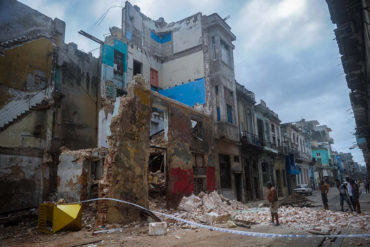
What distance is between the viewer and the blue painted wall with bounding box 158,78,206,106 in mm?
19766

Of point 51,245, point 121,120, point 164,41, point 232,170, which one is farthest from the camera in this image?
point 164,41

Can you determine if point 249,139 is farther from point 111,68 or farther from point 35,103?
point 35,103

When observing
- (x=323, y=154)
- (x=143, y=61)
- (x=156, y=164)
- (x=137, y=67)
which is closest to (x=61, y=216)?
(x=156, y=164)

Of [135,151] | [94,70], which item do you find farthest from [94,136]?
[135,151]

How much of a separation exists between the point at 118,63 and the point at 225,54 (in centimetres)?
872

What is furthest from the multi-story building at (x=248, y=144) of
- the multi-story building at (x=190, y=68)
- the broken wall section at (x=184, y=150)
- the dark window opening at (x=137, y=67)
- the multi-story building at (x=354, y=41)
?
the multi-story building at (x=354, y=41)

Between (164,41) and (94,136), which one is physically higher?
(164,41)

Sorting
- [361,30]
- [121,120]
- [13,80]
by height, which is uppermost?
[13,80]

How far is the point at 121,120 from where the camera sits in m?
10.5

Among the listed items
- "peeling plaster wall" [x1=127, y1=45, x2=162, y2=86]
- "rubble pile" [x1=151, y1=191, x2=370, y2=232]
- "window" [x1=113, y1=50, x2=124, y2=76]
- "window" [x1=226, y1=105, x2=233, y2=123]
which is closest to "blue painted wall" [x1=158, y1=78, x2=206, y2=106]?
"window" [x1=226, y1=105, x2=233, y2=123]

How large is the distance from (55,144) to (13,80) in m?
4.56

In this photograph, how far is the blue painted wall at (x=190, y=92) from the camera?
64.8 ft

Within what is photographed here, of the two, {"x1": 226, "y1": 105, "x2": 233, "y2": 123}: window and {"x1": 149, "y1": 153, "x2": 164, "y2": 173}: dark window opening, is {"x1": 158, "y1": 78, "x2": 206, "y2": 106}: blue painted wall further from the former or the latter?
{"x1": 149, "y1": 153, "x2": 164, "y2": 173}: dark window opening

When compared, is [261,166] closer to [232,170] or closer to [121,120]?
[232,170]
